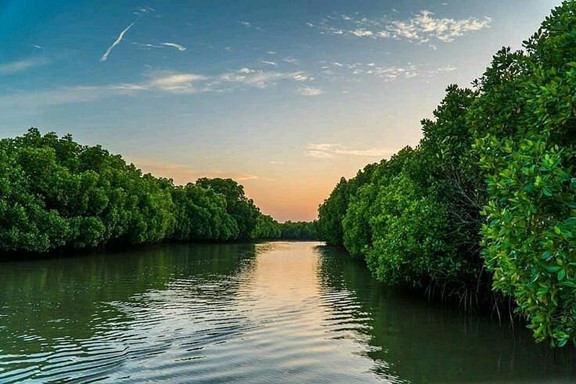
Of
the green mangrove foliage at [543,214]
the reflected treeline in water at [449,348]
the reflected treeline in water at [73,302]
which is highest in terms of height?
the green mangrove foliage at [543,214]

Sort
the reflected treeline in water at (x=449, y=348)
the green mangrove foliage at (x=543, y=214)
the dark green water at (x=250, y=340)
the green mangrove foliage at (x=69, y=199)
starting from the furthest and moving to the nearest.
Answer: the green mangrove foliage at (x=69, y=199)
the reflected treeline in water at (x=449, y=348)
the dark green water at (x=250, y=340)
the green mangrove foliage at (x=543, y=214)

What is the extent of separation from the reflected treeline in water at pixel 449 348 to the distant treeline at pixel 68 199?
2542 centimetres

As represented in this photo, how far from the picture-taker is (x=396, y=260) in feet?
59.6

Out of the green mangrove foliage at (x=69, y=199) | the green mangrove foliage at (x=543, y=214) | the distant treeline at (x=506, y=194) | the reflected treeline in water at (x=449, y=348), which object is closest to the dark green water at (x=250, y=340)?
the reflected treeline in water at (x=449, y=348)

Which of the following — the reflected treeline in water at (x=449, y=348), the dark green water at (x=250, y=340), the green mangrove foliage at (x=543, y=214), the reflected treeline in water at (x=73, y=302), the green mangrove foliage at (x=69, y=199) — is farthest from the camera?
the green mangrove foliage at (x=69, y=199)

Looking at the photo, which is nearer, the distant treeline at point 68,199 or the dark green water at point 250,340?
the dark green water at point 250,340

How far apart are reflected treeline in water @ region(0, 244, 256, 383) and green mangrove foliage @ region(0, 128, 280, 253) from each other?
13.1 feet

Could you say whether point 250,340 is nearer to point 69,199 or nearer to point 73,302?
point 73,302

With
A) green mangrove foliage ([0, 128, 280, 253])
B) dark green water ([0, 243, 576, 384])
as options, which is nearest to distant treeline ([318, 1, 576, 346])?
dark green water ([0, 243, 576, 384])

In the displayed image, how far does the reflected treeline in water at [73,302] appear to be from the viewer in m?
10.5

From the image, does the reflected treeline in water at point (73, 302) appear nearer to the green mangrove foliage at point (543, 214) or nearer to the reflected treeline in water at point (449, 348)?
the reflected treeline in water at point (449, 348)

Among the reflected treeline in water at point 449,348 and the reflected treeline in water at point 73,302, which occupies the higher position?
the reflected treeline in water at point 73,302

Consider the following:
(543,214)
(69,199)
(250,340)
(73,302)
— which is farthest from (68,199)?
(543,214)

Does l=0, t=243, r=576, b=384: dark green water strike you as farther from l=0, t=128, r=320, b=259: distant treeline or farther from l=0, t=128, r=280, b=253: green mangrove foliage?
l=0, t=128, r=280, b=253: green mangrove foliage
